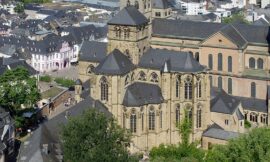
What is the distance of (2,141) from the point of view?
259ft

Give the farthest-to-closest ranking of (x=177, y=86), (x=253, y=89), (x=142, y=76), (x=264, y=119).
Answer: (x=253, y=89) → (x=264, y=119) → (x=142, y=76) → (x=177, y=86)

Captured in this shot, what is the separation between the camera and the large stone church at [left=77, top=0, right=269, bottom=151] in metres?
89.0

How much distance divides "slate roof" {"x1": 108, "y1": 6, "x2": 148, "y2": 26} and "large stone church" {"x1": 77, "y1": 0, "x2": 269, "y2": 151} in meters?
0.13

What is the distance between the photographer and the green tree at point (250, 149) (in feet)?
228

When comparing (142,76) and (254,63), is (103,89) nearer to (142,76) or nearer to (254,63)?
(142,76)

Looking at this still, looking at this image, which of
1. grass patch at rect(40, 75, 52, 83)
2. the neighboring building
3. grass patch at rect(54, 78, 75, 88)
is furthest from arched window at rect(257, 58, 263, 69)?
grass patch at rect(40, 75, 52, 83)

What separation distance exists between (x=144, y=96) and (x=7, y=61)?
42374mm

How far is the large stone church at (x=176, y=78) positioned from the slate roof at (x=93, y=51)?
0.52 m

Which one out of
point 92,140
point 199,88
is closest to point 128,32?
point 199,88

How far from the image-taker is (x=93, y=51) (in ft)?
359

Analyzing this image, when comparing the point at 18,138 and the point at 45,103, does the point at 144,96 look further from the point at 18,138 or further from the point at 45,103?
the point at 45,103

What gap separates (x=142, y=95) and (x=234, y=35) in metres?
19.4

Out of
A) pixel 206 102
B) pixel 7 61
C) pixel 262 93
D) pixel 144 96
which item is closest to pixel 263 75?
pixel 262 93

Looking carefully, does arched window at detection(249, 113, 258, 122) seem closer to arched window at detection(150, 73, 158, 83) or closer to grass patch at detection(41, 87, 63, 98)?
arched window at detection(150, 73, 158, 83)
